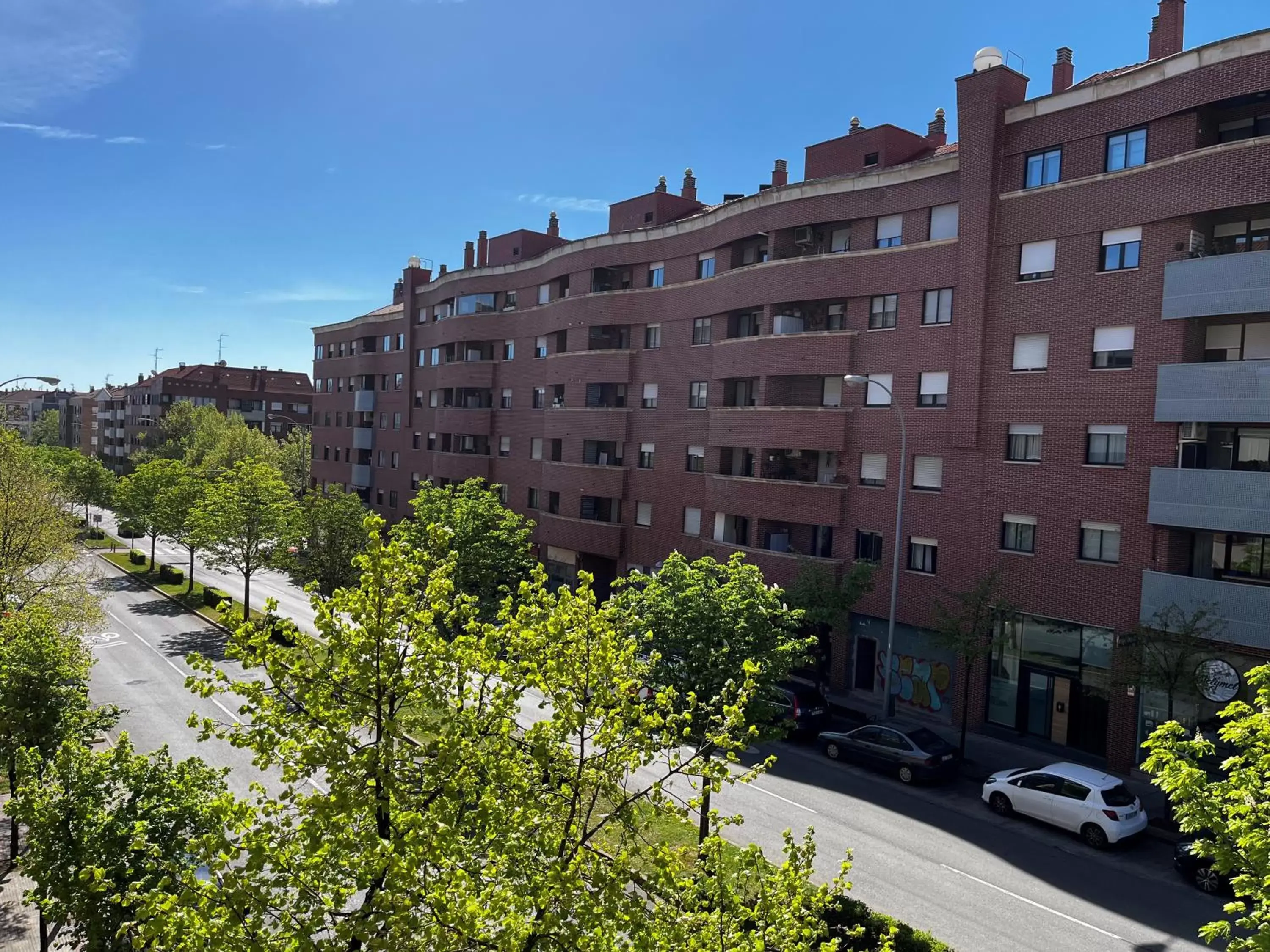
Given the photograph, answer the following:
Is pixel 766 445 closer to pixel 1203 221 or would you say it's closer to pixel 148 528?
pixel 1203 221

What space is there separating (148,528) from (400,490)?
52.7ft

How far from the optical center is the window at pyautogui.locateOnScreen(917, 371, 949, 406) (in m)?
30.3

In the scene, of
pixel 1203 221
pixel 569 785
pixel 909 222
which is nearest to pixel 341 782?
pixel 569 785

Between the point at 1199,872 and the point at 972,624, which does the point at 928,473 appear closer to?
the point at 972,624

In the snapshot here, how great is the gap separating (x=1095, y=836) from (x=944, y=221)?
19.8 m

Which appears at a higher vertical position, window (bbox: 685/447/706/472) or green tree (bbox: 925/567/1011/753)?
window (bbox: 685/447/706/472)

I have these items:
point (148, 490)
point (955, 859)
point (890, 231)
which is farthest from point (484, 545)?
point (148, 490)

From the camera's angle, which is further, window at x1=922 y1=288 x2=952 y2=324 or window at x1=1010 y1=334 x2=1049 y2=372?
window at x1=922 y1=288 x2=952 y2=324

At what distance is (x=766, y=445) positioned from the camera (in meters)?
34.8

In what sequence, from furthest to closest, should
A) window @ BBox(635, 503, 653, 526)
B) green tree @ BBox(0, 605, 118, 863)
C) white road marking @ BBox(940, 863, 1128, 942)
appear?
window @ BBox(635, 503, 653, 526) < white road marking @ BBox(940, 863, 1128, 942) < green tree @ BBox(0, 605, 118, 863)

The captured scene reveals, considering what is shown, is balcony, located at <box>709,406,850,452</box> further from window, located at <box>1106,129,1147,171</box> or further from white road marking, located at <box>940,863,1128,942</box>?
white road marking, located at <box>940,863,1128,942</box>

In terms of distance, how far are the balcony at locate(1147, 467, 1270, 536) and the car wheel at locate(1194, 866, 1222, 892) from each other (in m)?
9.05

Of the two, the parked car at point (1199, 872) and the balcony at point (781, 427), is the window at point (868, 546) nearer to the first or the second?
the balcony at point (781, 427)

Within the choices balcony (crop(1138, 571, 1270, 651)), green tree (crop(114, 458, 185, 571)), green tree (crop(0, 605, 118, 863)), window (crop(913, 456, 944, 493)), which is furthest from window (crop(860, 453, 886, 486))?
green tree (crop(114, 458, 185, 571))
